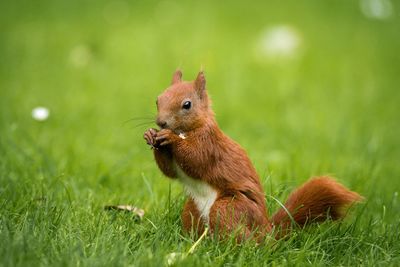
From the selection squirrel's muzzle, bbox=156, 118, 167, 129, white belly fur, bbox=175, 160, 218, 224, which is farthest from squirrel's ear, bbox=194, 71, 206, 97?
white belly fur, bbox=175, 160, 218, 224

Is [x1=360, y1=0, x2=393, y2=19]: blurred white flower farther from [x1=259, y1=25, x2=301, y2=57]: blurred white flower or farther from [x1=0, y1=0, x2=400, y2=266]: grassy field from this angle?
[x1=259, y1=25, x2=301, y2=57]: blurred white flower

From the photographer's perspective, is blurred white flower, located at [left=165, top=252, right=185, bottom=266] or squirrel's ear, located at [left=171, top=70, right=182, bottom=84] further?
squirrel's ear, located at [left=171, top=70, right=182, bottom=84]

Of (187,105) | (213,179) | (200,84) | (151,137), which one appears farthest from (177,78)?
(213,179)

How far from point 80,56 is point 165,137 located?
5.13m

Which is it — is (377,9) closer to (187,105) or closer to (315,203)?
(315,203)

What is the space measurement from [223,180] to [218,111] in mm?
3474

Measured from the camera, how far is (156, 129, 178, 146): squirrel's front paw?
9.00ft

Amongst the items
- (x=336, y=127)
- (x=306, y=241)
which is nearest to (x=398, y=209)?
(x=306, y=241)

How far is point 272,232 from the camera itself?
2.85m

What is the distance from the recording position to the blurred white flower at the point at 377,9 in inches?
357

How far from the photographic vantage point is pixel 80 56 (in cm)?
762

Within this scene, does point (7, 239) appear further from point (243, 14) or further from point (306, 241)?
point (243, 14)

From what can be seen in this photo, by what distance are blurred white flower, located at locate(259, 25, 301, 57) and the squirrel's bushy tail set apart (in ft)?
16.4

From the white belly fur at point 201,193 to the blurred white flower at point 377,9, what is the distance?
22.6 feet
